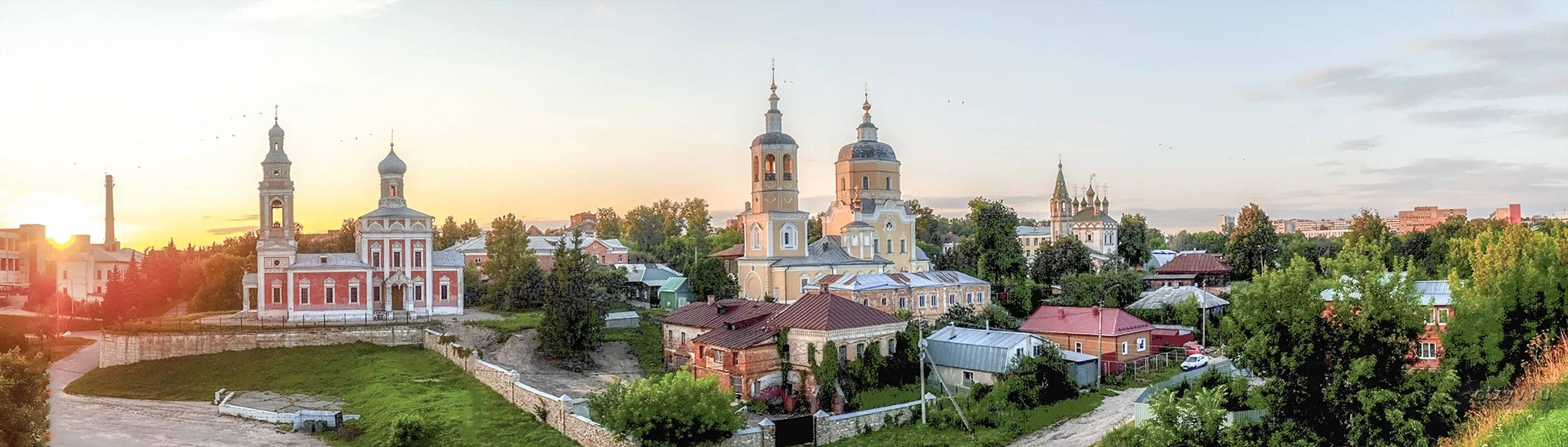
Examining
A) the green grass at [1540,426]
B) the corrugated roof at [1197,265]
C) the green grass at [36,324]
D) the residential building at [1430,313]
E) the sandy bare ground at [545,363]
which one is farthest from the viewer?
the corrugated roof at [1197,265]

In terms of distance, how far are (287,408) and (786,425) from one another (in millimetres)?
15459

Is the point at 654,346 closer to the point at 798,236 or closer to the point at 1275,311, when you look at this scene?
the point at 798,236

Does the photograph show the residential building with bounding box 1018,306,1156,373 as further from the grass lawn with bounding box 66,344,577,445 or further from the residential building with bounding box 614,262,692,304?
the residential building with bounding box 614,262,692,304

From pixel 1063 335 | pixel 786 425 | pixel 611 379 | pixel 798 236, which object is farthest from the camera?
pixel 798 236

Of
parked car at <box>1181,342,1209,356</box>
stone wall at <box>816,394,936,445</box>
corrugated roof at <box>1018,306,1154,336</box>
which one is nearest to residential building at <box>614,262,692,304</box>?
corrugated roof at <box>1018,306,1154,336</box>

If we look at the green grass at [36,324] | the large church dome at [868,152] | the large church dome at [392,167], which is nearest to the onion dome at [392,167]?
the large church dome at [392,167]

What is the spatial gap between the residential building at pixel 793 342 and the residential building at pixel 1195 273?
31112 mm

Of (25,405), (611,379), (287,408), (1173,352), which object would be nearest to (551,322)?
(611,379)

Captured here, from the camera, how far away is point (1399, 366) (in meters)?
18.3

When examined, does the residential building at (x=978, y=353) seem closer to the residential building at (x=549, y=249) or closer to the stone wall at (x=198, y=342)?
the stone wall at (x=198, y=342)

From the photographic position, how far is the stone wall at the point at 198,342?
113 feet

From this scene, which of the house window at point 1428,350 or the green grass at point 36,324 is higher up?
the green grass at point 36,324

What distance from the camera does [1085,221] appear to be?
7538 cm

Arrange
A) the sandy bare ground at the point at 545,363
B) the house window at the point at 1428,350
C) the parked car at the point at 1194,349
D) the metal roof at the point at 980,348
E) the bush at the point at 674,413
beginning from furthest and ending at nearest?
the parked car at the point at 1194,349, the sandy bare ground at the point at 545,363, the house window at the point at 1428,350, the metal roof at the point at 980,348, the bush at the point at 674,413
